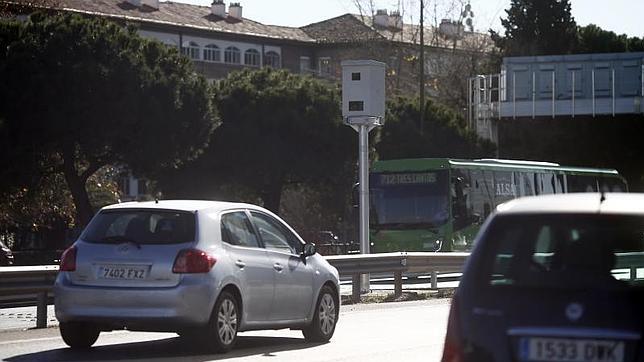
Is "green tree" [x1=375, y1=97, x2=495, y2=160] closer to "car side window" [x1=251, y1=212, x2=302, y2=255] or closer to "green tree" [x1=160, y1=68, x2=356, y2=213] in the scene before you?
"green tree" [x1=160, y1=68, x2=356, y2=213]

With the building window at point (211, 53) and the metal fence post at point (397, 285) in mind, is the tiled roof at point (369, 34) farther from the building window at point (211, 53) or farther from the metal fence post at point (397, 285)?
the metal fence post at point (397, 285)

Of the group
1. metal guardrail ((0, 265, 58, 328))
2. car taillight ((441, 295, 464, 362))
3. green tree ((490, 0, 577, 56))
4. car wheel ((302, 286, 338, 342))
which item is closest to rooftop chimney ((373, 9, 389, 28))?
green tree ((490, 0, 577, 56))

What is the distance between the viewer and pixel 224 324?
13.8m

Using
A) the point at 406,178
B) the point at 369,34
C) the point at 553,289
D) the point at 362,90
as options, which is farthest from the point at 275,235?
the point at 369,34

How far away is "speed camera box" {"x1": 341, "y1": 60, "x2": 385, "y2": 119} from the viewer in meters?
26.7

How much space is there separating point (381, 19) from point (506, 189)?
5179 centimetres

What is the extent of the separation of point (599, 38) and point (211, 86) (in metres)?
33.8

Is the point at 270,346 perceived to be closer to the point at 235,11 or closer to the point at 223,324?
the point at 223,324

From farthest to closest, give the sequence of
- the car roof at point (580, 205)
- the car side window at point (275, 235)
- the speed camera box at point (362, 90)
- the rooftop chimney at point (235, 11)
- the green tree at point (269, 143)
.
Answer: the rooftop chimney at point (235, 11) < the green tree at point (269, 143) < the speed camera box at point (362, 90) < the car side window at point (275, 235) < the car roof at point (580, 205)

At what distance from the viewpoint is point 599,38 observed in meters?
82.7

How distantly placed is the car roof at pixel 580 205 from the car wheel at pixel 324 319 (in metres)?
8.20

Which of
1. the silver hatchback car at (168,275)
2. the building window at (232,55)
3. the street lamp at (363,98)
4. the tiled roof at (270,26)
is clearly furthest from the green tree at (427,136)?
the silver hatchback car at (168,275)

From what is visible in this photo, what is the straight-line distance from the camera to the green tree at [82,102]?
47438 mm

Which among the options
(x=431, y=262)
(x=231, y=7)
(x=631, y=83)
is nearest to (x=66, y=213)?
(x=631, y=83)
